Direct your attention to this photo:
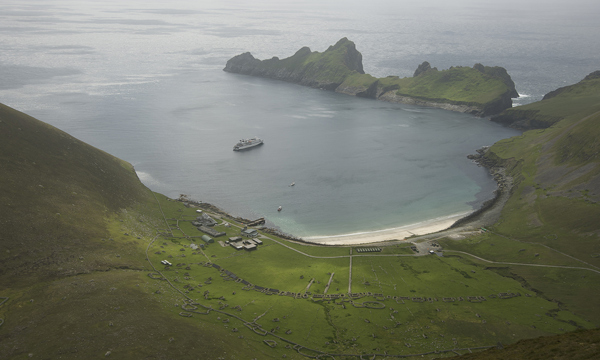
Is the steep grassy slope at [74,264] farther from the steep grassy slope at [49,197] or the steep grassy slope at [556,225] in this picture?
the steep grassy slope at [556,225]

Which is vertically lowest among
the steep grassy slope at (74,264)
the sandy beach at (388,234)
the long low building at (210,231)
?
the sandy beach at (388,234)

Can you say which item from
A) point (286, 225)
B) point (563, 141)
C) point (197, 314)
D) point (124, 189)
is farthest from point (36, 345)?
point (563, 141)

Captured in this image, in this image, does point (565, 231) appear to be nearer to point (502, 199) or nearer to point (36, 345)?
point (502, 199)

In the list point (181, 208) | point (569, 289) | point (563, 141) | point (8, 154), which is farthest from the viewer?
point (563, 141)

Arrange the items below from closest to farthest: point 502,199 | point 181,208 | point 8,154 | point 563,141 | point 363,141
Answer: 1. point 8,154
2. point 181,208
3. point 502,199
4. point 563,141
5. point 363,141

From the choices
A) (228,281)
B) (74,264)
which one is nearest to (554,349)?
(228,281)

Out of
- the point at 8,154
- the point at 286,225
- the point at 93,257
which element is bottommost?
the point at 286,225

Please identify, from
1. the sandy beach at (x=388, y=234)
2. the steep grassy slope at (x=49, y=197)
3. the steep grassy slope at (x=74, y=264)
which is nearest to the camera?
the steep grassy slope at (x=74, y=264)

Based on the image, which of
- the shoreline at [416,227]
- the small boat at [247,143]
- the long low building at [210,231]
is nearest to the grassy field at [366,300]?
the long low building at [210,231]

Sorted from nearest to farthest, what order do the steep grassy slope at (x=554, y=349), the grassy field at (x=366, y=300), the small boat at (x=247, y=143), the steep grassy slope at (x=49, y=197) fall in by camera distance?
the steep grassy slope at (x=554, y=349) → the grassy field at (x=366, y=300) → the steep grassy slope at (x=49, y=197) → the small boat at (x=247, y=143)
